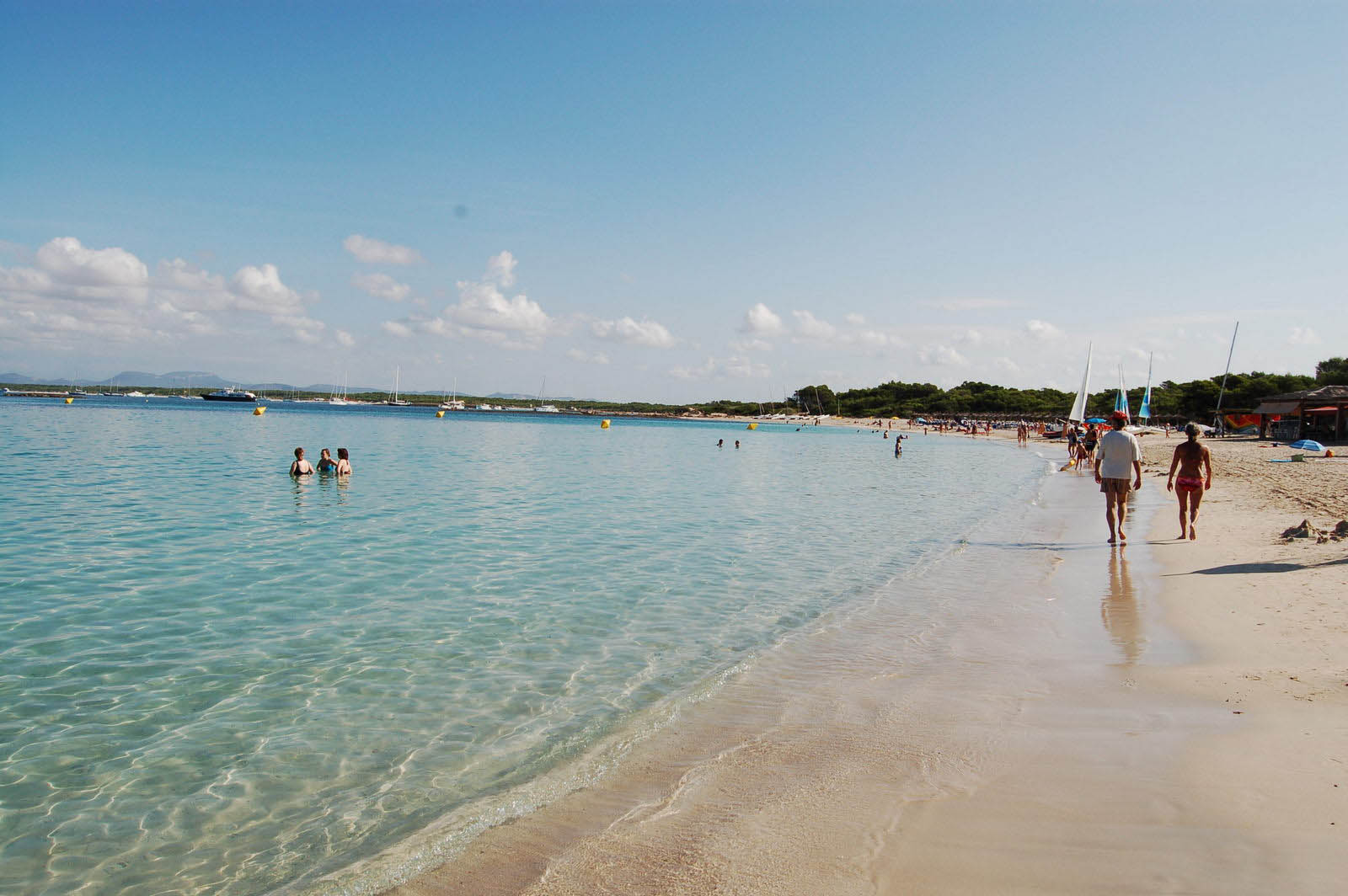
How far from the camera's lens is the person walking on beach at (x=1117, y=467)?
40.3ft

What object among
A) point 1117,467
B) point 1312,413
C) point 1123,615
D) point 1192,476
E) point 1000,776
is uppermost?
point 1312,413

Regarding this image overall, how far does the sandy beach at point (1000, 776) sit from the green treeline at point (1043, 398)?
78.7 metres

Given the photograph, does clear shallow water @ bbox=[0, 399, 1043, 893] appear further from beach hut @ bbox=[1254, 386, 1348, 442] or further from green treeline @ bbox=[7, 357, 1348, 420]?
green treeline @ bbox=[7, 357, 1348, 420]

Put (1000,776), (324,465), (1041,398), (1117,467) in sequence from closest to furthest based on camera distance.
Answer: (1000,776) → (1117,467) → (324,465) → (1041,398)

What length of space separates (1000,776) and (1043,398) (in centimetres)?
15520

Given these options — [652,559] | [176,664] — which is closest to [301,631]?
[176,664]

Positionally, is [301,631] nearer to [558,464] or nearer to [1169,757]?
[1169,757]

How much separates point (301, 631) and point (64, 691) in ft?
6.67

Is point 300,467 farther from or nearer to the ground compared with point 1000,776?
nearer to the ground

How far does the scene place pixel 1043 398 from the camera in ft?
470

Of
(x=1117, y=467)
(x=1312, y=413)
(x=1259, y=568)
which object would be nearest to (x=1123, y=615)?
(x=1259, y=568)

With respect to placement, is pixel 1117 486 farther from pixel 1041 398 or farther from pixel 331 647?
pixel 1041 398

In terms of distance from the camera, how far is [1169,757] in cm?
438

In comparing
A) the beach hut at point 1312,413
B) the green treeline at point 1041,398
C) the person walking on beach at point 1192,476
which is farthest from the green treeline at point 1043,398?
the person walking on beach at point 1192,476
